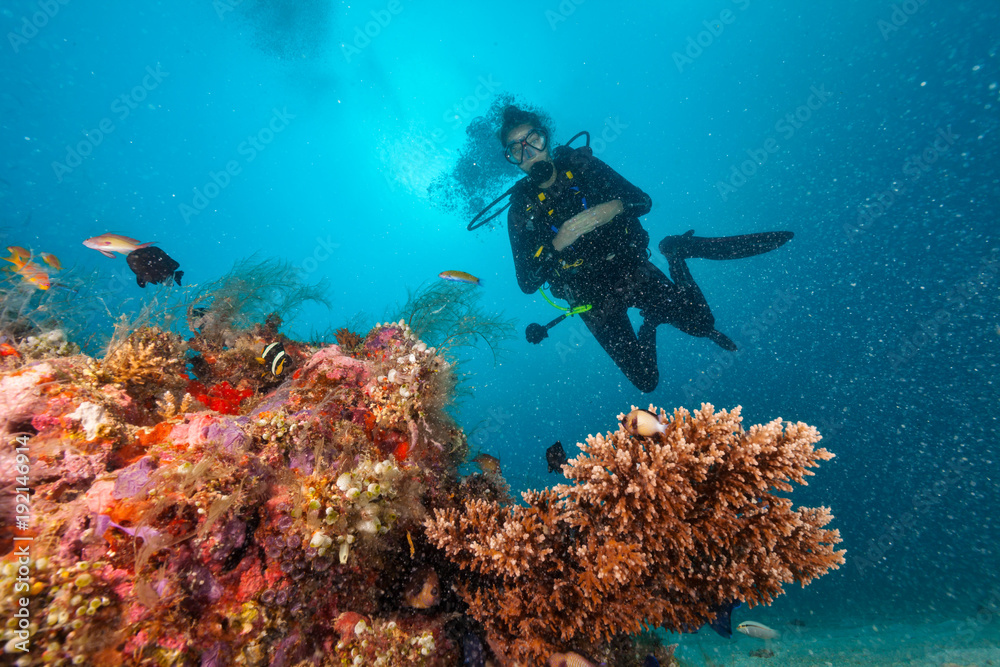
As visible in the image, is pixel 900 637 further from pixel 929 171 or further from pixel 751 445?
pixel 929 171

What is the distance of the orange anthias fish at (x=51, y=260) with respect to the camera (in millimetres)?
5066

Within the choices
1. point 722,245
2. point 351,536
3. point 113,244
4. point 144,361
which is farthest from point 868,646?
point 113,244

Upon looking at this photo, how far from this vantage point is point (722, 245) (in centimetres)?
748

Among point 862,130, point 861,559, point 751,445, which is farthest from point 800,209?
point 751,445

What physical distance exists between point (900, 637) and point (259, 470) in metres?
16.2
